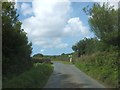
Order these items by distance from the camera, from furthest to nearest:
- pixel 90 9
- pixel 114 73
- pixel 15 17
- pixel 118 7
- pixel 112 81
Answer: pixel 90 9
pixel 118 7
pixel 15 17
pixel 114 73
pixel 112 81

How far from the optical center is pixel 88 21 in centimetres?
4716

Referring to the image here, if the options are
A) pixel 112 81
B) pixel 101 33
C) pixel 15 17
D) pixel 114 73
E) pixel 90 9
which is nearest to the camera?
pixel 112 81

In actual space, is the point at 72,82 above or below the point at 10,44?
below

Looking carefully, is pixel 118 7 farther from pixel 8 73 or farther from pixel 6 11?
pixel 8 73

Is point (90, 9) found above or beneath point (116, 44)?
above

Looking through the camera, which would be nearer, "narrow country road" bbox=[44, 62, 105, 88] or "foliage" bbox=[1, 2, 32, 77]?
"narrow country road" bbox=[44, 62, 105, 88]

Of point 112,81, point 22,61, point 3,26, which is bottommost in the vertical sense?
point 112,81

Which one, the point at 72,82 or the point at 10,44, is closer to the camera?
the point at 10,44

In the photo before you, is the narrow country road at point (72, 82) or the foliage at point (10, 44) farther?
the foliage at point (10, 44)

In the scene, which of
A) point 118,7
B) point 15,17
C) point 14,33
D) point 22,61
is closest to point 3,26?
point 14,33

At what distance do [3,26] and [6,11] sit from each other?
3.78 m

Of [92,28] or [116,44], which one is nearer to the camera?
[116,44]

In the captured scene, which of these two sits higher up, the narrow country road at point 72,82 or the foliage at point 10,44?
the foliage at point 10,44

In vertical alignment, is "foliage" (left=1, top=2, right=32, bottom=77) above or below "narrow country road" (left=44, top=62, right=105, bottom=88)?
above
